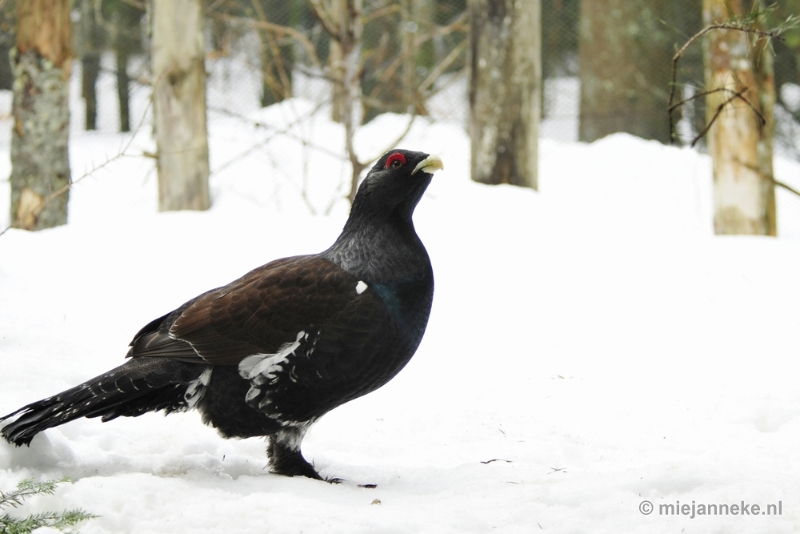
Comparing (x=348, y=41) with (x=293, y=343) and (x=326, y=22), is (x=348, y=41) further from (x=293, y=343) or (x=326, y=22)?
(x=293, y=343)

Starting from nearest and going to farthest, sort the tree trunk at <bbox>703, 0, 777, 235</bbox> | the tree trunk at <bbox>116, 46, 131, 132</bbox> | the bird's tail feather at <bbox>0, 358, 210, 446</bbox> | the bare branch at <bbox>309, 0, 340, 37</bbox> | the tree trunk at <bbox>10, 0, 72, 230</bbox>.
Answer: the bird's tail feather at <bbox>0, 358, 210, 446</bbox> < the tree trunk at <bbox>703, 0, 777, 235</bbox> < the bare branch at <bbox>309, 0, 340, 37</bbox> < the tree trunk at <bbox>10, 0, 72, 230</bbox> < the tree trunk at <bbox>116, 46, 131, 132</bbox>

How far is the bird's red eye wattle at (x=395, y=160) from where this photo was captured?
9.16ft

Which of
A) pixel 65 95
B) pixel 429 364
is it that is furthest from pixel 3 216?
pixel 429 364

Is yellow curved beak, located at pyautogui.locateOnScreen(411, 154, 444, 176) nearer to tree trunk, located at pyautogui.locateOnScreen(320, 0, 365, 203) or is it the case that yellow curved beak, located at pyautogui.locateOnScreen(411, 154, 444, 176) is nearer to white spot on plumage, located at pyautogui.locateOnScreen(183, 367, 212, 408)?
white spot on plumage, located at pyautogui.locateOnScreen(183, 367, 212, 408)

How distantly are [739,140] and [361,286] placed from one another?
4503 millimetres

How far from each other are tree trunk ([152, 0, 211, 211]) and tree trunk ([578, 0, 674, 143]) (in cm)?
599

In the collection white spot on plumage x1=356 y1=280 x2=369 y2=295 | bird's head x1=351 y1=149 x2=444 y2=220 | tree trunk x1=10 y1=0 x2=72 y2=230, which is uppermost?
tree trunk x1=10 y1=0 x2=72 y2=230

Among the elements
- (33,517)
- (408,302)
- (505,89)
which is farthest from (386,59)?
(33,517)

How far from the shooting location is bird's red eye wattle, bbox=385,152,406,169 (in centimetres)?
279

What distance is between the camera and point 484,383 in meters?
3.82

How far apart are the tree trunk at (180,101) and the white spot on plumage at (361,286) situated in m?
3.95

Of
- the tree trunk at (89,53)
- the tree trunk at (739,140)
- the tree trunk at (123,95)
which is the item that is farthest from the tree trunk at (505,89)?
the tree trunk at (89,53)

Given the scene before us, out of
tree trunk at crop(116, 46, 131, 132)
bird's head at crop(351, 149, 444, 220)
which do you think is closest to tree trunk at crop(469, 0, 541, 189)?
bird's head at crop(351, 149, 444, 220)

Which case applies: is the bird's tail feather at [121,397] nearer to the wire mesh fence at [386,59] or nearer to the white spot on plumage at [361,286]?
the white spot on plumage at [361,286]
